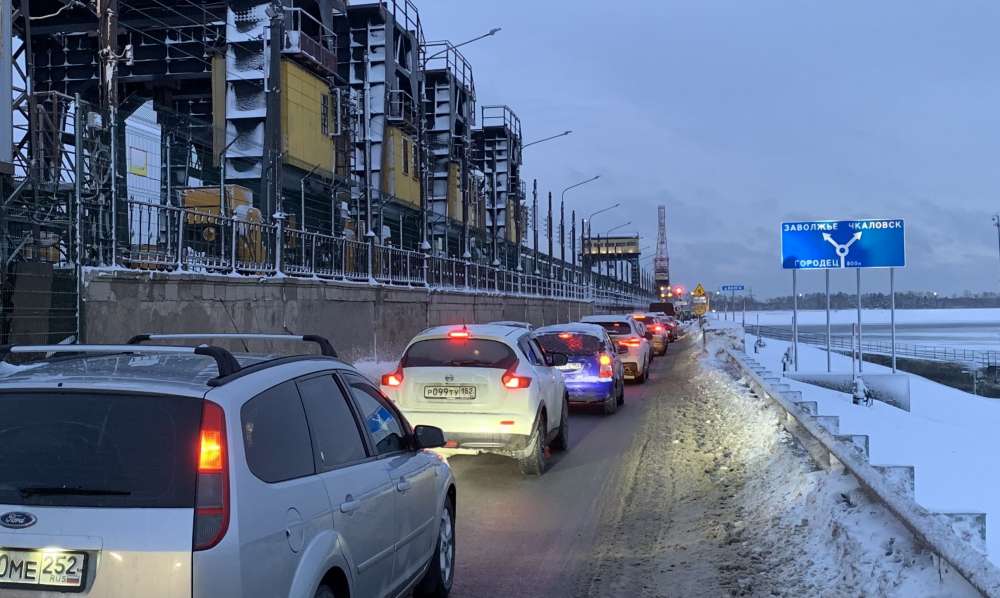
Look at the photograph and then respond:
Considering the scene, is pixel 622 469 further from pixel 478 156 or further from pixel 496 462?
pixel 478 156

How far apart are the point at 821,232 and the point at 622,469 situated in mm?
13034

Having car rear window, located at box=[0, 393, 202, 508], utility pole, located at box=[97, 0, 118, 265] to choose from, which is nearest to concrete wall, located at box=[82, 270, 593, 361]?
utility pole, located at box=[97, 0, 118, 265]

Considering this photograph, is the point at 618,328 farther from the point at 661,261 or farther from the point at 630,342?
the point at 661,261

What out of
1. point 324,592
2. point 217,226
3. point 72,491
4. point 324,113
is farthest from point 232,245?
point 324,113

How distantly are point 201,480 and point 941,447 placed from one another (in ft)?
36.9

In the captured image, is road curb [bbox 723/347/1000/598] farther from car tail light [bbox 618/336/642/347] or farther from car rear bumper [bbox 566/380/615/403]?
car tail light [bbox 618/336/642/347]

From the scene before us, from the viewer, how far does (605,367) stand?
15.2 m

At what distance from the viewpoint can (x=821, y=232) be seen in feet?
67.3

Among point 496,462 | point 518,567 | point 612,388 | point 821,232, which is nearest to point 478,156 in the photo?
point 821,232

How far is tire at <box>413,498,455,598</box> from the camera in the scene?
5211mm

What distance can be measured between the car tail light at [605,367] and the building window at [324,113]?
17266 mm

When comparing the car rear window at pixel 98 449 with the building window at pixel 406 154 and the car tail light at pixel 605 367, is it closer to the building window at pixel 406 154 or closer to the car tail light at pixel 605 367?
the car tail light at pixel 605 367

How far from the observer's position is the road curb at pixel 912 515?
3.88 metres

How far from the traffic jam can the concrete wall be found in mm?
7071
